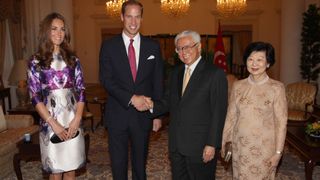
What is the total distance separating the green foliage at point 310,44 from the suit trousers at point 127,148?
25.3 ft

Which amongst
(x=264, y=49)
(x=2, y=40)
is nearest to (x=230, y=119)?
(x=264, y=49)

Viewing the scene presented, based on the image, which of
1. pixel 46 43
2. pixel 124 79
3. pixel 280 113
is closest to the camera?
pixel 280 113

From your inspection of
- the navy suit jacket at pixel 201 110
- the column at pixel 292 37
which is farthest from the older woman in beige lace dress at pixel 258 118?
the column at pixel 292 37

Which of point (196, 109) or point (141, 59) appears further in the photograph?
point (141, 59)

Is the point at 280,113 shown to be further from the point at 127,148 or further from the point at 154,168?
the point at 154,168

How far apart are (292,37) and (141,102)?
8.22 metres

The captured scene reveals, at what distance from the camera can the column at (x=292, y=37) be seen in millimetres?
10109

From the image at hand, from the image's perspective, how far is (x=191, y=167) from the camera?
2918 mm

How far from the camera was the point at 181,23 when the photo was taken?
1520cm

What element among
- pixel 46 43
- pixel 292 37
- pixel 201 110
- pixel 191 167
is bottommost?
pixel 191 167

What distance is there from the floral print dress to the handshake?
0.52 meters

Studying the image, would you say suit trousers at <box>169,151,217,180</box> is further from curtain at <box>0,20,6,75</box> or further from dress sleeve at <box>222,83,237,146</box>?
curtain at <box>0,20,6,75</box>

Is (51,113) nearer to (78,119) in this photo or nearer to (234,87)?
(78,119)

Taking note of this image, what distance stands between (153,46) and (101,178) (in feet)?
7.60
